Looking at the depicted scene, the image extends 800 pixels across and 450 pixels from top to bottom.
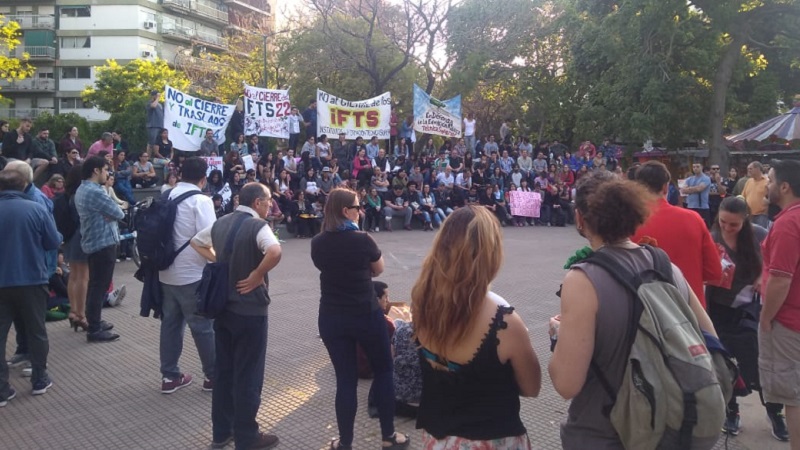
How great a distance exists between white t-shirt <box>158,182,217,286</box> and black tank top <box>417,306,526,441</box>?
127 inches

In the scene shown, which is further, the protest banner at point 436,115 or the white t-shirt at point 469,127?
the white t-shirt at point 469,127

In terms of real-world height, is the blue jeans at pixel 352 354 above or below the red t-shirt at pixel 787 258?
below

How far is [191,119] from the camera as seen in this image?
1652cm

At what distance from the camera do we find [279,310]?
8242mm

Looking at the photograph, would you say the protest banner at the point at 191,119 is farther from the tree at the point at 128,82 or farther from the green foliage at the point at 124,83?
the green foliage at the point at 124,83

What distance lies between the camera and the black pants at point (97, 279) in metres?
6.73

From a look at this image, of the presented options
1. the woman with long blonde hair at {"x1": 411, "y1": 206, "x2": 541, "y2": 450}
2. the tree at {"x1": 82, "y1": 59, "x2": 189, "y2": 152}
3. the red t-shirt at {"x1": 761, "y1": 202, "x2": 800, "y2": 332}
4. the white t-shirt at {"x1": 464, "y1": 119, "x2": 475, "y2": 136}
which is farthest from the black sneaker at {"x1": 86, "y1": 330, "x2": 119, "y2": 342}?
the tree at {"x1": 82, "y1": 59, "x2": 189, "y2": 152}

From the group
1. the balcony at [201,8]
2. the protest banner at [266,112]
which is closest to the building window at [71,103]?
the balcony at [201,8]

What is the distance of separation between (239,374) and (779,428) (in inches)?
145

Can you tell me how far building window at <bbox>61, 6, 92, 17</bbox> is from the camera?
60.1 metres

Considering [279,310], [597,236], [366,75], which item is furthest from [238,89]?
[597,236]

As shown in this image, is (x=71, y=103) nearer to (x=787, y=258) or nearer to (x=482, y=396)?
(x=787, y=258)

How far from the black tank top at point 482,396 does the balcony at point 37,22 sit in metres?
68.7

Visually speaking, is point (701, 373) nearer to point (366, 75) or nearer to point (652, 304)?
point (652, 304)
